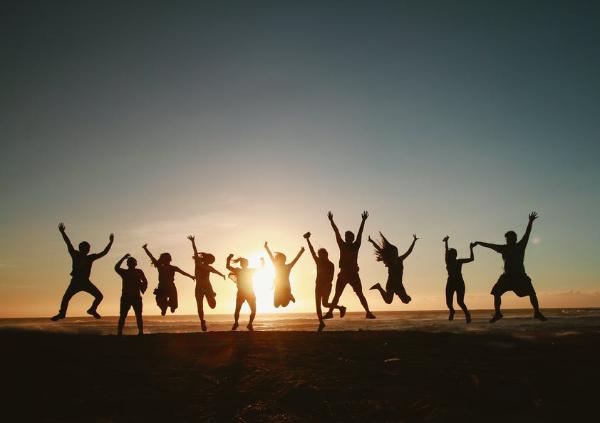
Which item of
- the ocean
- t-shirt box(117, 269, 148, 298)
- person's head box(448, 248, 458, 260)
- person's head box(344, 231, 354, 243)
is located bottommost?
the ocean

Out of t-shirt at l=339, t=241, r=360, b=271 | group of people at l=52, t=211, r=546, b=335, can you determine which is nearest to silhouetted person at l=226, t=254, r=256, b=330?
group of people at l=52, t=211, r=546, b=335

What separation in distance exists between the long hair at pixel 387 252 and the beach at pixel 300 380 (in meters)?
4.60

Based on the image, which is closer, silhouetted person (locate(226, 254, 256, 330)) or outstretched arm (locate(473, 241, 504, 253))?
outstretched arm (locate(473, 241, 504, 253))

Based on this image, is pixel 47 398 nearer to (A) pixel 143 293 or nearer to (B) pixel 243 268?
(A) pixel 143 293

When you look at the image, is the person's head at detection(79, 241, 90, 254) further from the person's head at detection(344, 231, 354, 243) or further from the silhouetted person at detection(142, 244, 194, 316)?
the person's head at detection(344, 231, 354, 243)

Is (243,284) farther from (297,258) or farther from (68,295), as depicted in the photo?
(68,295)

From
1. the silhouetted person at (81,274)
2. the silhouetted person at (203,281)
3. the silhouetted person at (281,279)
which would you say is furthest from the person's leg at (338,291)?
the silhouetted person at (81,274)

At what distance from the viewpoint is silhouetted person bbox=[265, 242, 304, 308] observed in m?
14.3

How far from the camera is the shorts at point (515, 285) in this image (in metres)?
12.9

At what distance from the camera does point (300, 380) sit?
23.9ft

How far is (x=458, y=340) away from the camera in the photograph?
10.4 metres

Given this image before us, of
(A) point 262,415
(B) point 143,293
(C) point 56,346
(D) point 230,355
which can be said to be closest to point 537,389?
(A) point 262,415

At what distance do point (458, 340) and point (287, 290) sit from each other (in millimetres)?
5949

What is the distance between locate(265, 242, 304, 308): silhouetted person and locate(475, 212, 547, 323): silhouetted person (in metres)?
6.38
